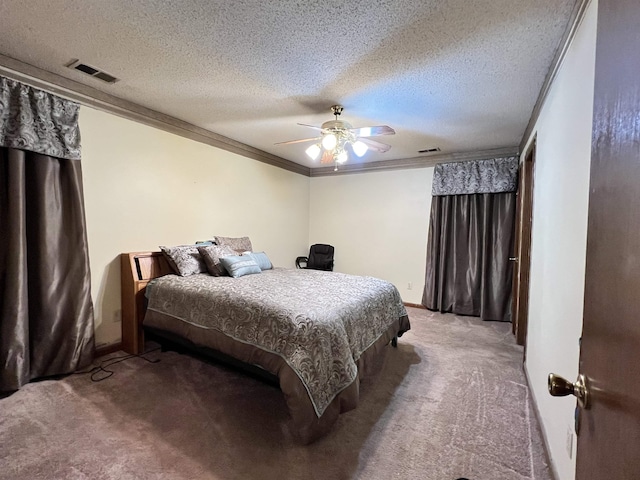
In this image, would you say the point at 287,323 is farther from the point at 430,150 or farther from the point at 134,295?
the point at 430,150

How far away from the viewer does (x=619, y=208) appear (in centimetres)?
56

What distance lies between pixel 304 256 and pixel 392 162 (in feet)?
7.52

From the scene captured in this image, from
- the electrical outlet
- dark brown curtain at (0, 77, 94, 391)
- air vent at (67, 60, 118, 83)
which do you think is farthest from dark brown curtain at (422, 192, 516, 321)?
dark brown curtain at (0, 77, 94, 391)

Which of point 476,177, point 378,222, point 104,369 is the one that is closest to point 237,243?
point 104,369

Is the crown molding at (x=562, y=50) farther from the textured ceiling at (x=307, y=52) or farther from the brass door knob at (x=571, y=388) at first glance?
the brass door knob at (x=571, y=388)

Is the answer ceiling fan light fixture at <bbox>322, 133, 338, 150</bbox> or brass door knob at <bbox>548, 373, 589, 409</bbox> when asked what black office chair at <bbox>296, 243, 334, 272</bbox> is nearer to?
ceiling fan light fixture at <bbox>322, 133, 338, 150</bbox>

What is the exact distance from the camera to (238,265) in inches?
125

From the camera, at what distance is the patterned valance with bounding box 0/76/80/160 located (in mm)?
2213

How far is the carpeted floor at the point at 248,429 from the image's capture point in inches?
62.6

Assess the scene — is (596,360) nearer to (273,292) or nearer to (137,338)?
(273,292)

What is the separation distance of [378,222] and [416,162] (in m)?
1.12

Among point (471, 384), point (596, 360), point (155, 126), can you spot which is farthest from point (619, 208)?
point (155, 126)

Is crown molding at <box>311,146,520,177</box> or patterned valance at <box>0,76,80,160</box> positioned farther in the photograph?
crown molding at <box>311,146,520,177</box>

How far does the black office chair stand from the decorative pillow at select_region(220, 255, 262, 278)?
79.0 inches
